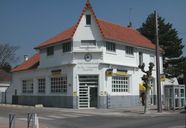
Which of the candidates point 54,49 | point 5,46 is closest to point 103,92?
point 54,49

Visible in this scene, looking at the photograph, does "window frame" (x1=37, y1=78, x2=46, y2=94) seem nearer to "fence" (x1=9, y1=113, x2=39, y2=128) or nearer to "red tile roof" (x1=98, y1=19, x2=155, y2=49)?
"red tile roof" (x1=98, y1=19, x2=155, y2=49)

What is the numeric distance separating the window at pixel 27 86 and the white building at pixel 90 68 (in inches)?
89.0

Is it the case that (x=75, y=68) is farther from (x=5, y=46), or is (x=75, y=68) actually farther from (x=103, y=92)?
(x=5, y=46)

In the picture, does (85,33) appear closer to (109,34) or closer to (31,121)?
(109,34)

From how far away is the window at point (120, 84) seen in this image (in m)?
35.8

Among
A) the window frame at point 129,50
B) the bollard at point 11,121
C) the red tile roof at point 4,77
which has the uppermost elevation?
the window frame at point 129,50

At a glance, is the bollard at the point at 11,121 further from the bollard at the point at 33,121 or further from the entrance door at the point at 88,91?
the entrance door at the point at 88,91

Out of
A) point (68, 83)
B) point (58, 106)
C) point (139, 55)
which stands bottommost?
point (58, 106)

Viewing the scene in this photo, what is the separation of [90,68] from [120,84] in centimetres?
403

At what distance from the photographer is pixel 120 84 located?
120ft

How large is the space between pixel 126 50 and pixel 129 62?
1.30 m

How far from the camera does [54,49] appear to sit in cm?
3803

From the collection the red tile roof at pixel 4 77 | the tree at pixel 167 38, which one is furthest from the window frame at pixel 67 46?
the red tile roof at pixel 4 77

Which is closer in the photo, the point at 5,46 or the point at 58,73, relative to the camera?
the point at 58,73
